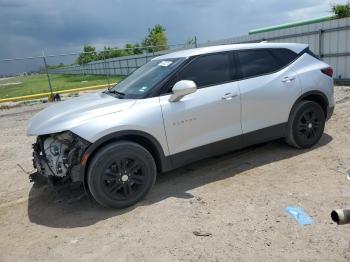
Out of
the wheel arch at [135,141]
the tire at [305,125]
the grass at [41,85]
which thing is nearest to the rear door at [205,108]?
the wheel arch at [135,141]

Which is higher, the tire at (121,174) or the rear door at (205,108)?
the rear door at (205,108)

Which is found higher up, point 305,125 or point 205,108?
point 205,108

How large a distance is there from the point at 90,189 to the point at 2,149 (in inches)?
173

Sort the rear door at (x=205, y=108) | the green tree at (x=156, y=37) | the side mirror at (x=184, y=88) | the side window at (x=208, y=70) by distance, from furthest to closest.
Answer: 1. the green tree at (x=156, y=37)
2. the side window at (x=208, y=70)
3. the rear door at (x=205, y=108)
4. the side mirror at (x=184, y=88)

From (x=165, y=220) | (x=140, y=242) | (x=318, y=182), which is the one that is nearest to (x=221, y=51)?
(x=318, y=182)

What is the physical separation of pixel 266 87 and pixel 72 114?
2.65 m

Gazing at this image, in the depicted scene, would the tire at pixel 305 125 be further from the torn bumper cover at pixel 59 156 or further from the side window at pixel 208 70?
the torn bumper cover at pixel 59 156

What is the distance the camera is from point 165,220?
390 centimetres

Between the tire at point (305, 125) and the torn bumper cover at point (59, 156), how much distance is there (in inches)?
123

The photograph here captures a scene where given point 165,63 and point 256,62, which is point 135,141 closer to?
point 165,63

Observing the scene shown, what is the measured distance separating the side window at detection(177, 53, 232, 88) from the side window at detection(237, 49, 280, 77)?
243mm

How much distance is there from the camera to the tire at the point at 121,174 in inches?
158

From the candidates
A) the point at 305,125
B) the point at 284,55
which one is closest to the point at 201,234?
the point at 305,125

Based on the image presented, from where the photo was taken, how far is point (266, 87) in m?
5.09
